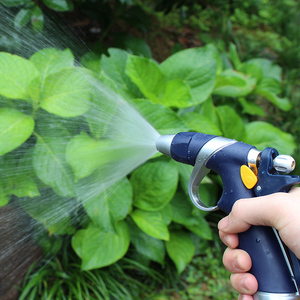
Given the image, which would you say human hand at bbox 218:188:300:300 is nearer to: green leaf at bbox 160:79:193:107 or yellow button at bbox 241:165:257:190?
yellow button at bbox 241:165:257:190

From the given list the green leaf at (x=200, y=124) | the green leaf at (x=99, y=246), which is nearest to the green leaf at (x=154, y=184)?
the green leaf at (x=99, y=246)

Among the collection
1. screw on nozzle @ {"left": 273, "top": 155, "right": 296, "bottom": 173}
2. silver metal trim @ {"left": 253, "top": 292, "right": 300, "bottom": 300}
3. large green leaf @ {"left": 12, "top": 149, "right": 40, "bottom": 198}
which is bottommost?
silver metal trim @ {"left": 253, "top": 292, "right": 300, "bottom": 300}

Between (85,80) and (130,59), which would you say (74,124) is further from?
(130,59)

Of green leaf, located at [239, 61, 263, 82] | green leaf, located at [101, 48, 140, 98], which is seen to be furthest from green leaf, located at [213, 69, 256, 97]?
green leaf, located at [101, 48, 140, 98]

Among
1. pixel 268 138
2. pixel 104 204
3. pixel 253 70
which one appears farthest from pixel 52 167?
pixel 253 70

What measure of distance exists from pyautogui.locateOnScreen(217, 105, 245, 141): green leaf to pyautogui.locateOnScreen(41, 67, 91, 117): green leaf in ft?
2.96

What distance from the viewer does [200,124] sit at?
166 centimetres

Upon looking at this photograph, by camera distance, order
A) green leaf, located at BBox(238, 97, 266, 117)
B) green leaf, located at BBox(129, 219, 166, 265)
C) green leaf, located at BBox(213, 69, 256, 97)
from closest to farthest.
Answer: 1. green leaf, located at BBox(129, 219, 166, 265)
2. green leaf, located at BBox(213, 69, 256, 97)
3. green leaf, located at BBox(238, 97, 266, 117)

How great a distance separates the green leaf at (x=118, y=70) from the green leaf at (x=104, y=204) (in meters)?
0.55

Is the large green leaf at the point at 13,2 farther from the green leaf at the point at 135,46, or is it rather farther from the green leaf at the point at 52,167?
the green leaf at the point at 135,46

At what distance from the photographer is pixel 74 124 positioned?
4.43 feet

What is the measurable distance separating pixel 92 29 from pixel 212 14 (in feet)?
4.32

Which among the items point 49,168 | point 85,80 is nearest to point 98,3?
point 85,80

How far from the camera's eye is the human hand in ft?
2.27
